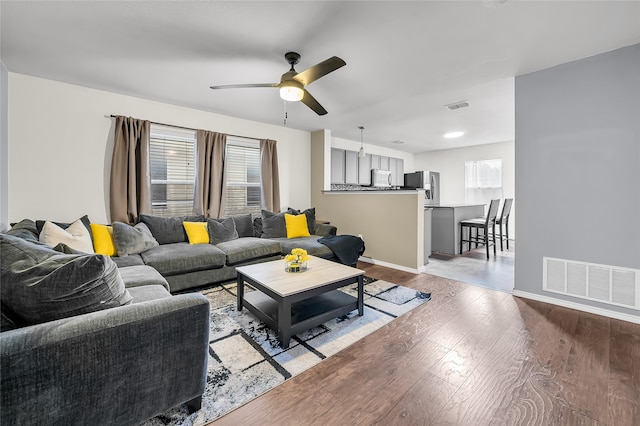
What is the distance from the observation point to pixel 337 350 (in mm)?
2043

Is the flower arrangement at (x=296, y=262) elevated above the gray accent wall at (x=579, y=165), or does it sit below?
below

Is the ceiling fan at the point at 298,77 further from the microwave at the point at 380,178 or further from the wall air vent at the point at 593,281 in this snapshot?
the microwave at the point at 380,178

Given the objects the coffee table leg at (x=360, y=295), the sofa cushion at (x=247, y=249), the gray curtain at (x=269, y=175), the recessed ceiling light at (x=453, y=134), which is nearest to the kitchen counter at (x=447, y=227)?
the recessed ceiling light at (x=453, y=134)

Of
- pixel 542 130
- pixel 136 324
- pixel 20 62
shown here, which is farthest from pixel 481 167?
pixel 20 62

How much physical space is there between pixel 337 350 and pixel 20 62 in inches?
161

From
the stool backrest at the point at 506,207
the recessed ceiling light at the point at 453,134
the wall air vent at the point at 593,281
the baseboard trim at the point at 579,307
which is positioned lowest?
the baseboard trim at the point at 579,307

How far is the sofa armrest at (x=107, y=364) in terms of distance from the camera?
3.19 feet

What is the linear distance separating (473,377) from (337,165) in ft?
16.1

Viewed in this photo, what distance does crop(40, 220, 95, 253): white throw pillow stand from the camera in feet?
8.05

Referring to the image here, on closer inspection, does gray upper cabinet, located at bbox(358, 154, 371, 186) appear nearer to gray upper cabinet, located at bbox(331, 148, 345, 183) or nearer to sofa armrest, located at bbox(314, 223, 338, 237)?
gray upper cabinet, located at bbox(331, 148, 345, 183)

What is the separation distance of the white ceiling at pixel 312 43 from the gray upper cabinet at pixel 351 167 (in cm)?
260

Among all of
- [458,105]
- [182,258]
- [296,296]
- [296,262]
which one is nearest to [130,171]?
[182,258]

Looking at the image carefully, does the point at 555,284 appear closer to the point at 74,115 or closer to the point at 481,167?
the point at 481,167

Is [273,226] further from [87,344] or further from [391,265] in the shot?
[87,344]
